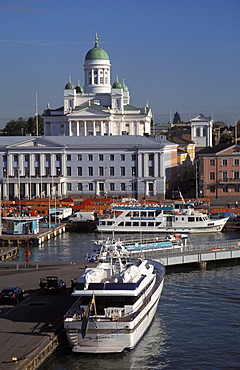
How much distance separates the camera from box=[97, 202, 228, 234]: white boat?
180 ft

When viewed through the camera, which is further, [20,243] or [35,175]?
[35,175]

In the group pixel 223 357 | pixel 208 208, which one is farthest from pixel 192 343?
pixel 208 208

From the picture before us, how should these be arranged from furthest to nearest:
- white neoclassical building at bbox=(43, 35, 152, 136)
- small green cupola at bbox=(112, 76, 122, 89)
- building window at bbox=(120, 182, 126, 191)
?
1. small green cupola at bbox=(112, 76, 122, 89)
2. white neoclassical building at bbox=(43, 35, 152, 136)
3. building window at bbox=(120, 182, 126, 191)

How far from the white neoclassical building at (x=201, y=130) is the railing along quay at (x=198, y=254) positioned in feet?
257

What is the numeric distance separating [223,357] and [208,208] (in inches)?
1566

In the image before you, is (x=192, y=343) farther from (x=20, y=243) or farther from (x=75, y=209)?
(x=75, y=209)

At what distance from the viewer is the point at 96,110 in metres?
93.9

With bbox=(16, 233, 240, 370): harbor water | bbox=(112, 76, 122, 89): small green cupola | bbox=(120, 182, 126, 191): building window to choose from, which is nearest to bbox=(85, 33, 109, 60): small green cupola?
bbox=(112, 76, 122, 89): small green cupola

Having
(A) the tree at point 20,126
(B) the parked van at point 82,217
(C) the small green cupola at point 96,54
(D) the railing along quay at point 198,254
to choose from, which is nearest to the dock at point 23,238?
(B) the parked van at point 82,217

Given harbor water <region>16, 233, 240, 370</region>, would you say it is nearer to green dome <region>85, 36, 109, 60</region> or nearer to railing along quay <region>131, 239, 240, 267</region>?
railing along quay <region>131, 239, 240, 267</region>

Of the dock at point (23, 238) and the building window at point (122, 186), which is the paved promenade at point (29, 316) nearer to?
the dock at point (23, 238)

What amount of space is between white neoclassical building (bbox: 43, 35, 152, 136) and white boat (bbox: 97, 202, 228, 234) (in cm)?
3931

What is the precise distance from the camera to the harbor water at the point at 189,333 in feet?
74.6

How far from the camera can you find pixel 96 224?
57031mm
